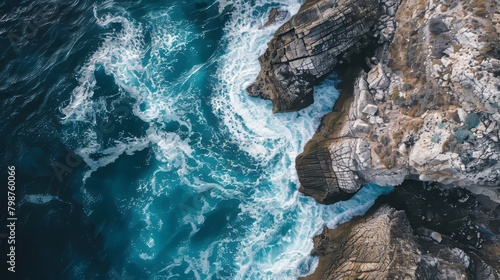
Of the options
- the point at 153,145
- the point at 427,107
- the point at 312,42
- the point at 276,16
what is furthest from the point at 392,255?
the point at 276,16

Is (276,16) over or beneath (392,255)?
over

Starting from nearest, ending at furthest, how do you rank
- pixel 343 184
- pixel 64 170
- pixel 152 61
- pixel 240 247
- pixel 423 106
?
pixel 423 106, pixel 343 184, pixel 240 247, pixel 64 170, pixel 152 61

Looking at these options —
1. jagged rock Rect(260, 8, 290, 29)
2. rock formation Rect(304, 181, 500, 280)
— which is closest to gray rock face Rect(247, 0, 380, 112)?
jagged rock Rect(260, 8, 290, 29)

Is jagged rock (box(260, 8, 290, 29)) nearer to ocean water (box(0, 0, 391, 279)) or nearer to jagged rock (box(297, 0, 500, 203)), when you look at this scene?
ocean water (box(0, 0, 391, 279))

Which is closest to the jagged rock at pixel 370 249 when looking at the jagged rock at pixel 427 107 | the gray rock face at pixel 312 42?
the jagged rock at pixel 427 107

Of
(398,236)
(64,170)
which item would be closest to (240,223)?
(398,236)

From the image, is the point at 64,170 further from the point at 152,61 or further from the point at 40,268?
the point at 152,61

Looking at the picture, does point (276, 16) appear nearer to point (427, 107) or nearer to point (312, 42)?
point (312, 42)
